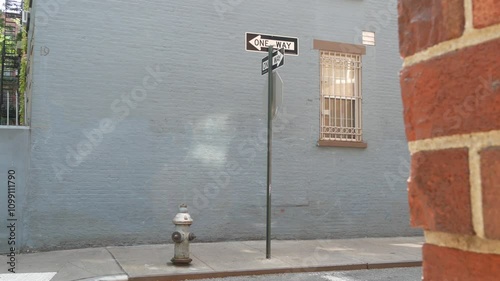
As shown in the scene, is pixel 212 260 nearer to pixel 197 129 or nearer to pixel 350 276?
pixel 350 276

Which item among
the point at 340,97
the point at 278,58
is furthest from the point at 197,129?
the point at 340,97

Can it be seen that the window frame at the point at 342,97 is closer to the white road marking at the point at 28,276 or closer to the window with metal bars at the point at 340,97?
the window with metal bars at the point at 340,97

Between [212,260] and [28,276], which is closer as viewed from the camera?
[28,276]

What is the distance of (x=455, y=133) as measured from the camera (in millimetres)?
889

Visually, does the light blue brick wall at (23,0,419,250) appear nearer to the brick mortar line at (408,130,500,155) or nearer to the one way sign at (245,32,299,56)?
the one way sign at (245,32,299,56)

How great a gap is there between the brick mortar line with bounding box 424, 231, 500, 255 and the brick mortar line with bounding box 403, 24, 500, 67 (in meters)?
0.34

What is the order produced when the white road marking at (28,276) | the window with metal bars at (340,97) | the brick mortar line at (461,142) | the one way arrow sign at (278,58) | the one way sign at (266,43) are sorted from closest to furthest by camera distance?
the brick mortar line at (461,142) → the white road marking at (28,276) → the one way arrow sign at (278,58) → the one way sign at (266,43) → the window with metal bars at (340,97)

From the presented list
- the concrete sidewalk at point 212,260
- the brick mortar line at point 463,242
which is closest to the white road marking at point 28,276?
the concrete sidewalk at point 212,260

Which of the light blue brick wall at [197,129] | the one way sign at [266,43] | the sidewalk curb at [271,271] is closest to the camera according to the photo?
the sidewalk curb at [271,271]

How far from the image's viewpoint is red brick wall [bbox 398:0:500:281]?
82 centimetres

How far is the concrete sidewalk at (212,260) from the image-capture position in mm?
7457

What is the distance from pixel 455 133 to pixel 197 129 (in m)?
9.50

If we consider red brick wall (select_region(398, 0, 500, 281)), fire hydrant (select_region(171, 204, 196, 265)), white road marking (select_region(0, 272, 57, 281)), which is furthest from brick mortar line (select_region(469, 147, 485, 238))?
fire hydrant (select_region(171, 204, 196, 265))

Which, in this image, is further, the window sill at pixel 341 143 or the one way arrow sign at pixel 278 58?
the window sill at pixel 341 143
